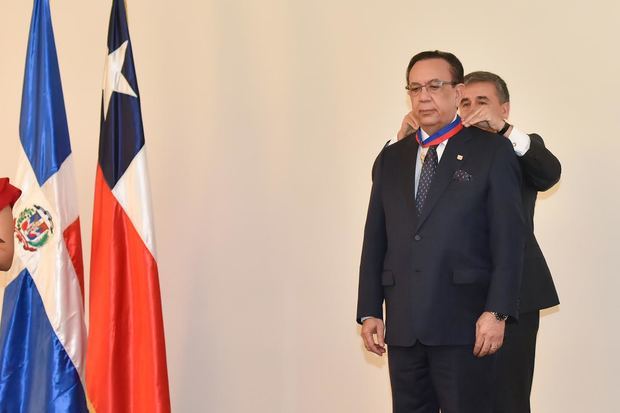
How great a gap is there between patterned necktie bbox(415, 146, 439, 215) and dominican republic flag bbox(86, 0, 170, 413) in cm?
114

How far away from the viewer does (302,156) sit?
378cm

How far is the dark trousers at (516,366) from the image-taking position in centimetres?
264

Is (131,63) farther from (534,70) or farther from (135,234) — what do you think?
(534,70)

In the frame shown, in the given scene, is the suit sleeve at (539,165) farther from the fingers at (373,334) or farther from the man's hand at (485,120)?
the fingers at (373,334)

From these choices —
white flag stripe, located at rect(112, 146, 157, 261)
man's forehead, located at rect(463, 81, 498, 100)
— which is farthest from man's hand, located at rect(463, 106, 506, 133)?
white flag stripe, located at rect(112, 146, 157, 261)

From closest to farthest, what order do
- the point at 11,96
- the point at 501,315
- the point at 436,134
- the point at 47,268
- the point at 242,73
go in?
the point at 501,315, the point at 436,134, the point at 47,268, the point at 242,73, the point at 11,96

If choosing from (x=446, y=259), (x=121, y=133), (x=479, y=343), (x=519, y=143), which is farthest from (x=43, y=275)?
(x=519, y=143)

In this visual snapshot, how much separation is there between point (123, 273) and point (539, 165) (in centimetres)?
159

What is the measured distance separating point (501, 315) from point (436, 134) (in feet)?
1.95

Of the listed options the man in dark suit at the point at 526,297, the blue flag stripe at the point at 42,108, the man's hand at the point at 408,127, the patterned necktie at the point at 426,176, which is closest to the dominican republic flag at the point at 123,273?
the blue flag stripe at the point at 42,108

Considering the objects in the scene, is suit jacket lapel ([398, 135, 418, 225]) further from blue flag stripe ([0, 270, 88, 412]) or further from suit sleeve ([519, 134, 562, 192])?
blue flag stripe ([0, 270, 88, 412])

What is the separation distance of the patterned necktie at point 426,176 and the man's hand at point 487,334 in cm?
38

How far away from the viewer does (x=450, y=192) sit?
7.73ft

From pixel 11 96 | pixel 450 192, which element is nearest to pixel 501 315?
pixel 450 192
